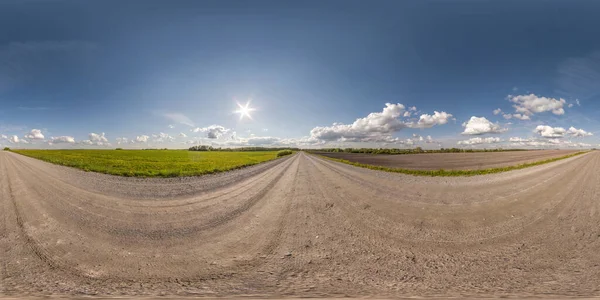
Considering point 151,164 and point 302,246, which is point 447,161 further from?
point 302,246

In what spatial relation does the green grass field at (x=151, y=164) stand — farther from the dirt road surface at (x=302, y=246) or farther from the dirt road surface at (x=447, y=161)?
the dirt road surface at (x=447, y=161)

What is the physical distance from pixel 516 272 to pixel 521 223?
3.47m

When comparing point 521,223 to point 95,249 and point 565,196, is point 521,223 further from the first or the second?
point 95,249

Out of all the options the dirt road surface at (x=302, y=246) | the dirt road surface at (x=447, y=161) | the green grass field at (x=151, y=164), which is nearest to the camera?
the dirt road surface at (x=302, y=246)

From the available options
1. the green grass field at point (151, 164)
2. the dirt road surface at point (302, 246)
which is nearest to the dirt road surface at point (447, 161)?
the green grass field at point (151, 164)

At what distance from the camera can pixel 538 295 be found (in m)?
3.66

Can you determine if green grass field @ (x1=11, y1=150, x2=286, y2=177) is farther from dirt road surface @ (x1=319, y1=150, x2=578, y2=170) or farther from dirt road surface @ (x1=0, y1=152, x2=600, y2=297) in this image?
dirt road surface @ (x1=319, y1=150, x2=578, y2=170)

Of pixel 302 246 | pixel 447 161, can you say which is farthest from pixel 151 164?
pixel 447 161

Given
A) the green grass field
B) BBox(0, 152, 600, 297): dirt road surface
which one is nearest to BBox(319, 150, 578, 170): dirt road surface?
the green grass field

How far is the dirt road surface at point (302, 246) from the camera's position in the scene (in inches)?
155

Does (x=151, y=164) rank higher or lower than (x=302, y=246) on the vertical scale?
higher

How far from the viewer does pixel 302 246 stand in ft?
17.7

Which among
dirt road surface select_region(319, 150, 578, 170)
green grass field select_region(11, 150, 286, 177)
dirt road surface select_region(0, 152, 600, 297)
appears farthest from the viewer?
dirt road surface select_region(319, 150, 578, 170)

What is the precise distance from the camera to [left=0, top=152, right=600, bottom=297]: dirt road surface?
3.93 m
